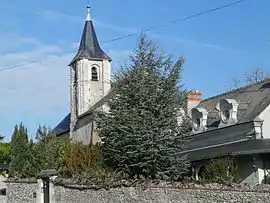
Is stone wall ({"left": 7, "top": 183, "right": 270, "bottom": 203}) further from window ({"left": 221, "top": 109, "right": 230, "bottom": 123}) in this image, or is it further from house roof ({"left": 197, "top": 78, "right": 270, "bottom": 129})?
window ({"left": 221, "top": 109, "right": 230, "bottom": 123})

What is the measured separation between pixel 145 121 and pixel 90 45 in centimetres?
3993

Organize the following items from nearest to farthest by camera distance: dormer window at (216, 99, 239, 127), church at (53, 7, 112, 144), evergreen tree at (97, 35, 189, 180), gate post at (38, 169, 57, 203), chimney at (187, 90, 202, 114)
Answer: evergreen tree at (97, 35, 189, 180) < gate post at (38, 169, 57, 203) < dormer window at (216, 99, 239, 127) < chimney at (187, 90, 202, 114) < church at (53, 7, 112, 144)

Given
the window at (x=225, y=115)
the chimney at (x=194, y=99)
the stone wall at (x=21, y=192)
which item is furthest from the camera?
the chimney at (x=194, y=99)

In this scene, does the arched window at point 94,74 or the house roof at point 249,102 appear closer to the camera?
the house roof at point 249,102

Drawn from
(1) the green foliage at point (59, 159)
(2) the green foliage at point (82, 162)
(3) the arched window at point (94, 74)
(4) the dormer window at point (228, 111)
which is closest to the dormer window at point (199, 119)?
(4) the dormer window at point (228, 111)

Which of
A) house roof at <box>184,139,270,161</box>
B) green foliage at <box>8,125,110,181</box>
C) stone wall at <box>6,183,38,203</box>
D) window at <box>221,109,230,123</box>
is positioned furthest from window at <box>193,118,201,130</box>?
stone wall at <box>6,183,38,203</box>

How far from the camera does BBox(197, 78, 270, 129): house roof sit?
30.7 m

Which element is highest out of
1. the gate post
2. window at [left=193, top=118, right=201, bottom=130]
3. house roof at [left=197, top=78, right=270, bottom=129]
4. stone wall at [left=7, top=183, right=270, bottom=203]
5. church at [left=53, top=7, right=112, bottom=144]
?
church at [left=53, top=7, right=112, bottom=144]

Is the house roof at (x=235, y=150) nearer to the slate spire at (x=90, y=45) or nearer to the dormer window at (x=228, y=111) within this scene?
the dormer window at (x=228, y=111)

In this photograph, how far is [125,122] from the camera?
2511 centimetres

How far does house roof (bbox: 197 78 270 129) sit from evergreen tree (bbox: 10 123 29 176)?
1107cm

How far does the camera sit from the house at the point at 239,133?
26.4 metres

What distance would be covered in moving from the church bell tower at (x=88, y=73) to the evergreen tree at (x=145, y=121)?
118 feet

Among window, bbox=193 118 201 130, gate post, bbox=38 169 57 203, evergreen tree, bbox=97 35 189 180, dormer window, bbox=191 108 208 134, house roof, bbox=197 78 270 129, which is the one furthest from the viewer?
window, bbox=193 118 201 130
